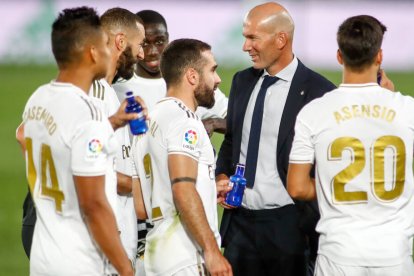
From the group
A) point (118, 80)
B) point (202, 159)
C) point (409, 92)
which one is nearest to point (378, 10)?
point (409, 92)

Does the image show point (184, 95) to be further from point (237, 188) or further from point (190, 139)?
point (237, 188)

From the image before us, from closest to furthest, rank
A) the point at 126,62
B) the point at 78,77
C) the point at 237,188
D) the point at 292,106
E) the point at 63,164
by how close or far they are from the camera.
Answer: the point at 63,164, the point at 78,77, the point at 237,188, the point at 292,106, the point at 126,62

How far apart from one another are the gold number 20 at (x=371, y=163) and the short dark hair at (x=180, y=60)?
107cm

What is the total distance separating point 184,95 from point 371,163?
1.23 meters

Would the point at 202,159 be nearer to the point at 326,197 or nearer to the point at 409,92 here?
the point at 326,197

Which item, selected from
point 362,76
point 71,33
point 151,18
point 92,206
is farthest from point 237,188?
point 151,18

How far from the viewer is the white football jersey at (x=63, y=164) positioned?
469 centimetres

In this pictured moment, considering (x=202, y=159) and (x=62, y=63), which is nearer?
(x=62, y=63)

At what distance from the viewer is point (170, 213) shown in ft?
18.2

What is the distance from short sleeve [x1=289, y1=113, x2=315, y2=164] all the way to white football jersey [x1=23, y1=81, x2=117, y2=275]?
3.37ft

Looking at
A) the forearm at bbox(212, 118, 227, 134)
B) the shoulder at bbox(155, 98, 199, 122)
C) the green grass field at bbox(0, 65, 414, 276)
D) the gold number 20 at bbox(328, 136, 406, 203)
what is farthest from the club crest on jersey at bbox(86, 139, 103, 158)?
the green grass field at bbox(0, 65, 414, 276)

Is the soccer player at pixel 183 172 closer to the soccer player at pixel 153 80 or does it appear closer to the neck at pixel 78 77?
the neck at pixel 78 77

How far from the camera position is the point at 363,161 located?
5125 millimetres

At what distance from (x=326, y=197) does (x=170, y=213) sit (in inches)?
36.9
